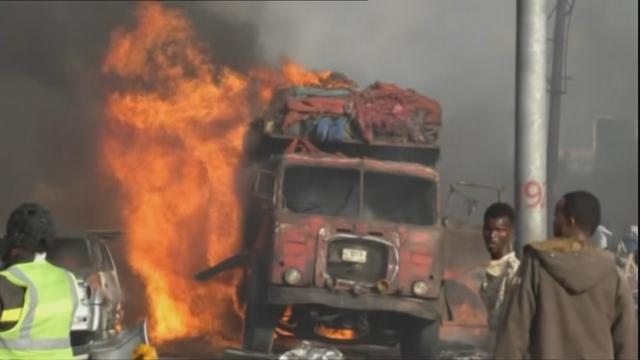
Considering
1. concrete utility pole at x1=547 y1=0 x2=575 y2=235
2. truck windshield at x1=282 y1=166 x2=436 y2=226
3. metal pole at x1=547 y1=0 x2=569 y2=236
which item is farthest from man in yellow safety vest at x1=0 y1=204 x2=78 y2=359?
metal pole at x1=547 y1=0 x2=569 y2=236

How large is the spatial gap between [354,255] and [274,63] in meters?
7.67

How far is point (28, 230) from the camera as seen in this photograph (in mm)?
4312

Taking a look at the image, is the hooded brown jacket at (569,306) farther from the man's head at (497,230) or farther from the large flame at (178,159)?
the large flame at (178,159)

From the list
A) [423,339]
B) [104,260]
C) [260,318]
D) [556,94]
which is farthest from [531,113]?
[556,94]

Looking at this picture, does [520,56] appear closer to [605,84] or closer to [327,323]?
[327,323]

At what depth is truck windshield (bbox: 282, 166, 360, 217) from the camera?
11.8 meters

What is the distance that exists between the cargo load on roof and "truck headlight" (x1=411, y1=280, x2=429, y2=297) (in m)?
1.96

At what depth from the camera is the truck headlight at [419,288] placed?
11625mm

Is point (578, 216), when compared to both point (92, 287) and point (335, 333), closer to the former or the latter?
point (92, 287)

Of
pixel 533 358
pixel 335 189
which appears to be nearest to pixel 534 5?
pixel 533 358

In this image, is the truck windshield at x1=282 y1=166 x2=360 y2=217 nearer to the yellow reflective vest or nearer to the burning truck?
the burning truck

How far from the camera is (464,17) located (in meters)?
13.7

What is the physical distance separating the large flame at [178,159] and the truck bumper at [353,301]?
197 centimetres

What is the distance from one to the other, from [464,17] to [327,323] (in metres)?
→ 4.34
